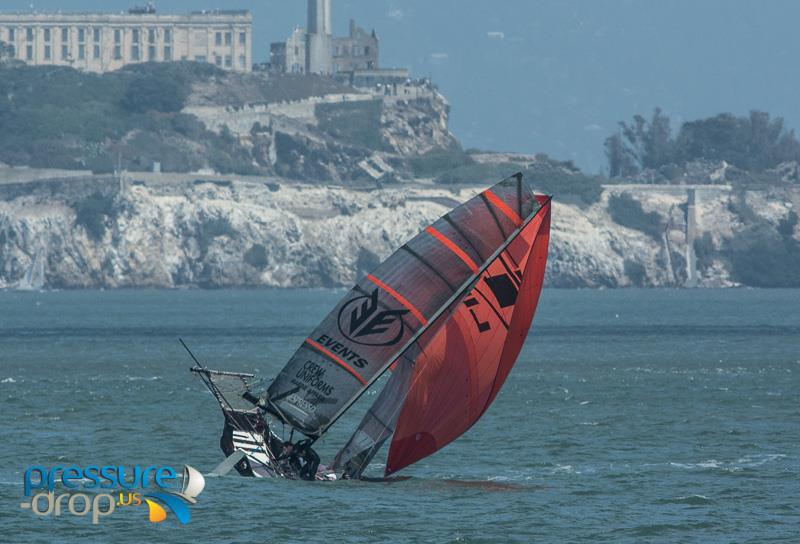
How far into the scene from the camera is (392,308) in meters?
38.2

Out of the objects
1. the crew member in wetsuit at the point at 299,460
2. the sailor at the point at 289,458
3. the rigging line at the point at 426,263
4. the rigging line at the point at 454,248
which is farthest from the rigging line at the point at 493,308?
the sailor at the point at 289,458

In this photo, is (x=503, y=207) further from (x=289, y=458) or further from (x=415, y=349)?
(x=289, y=458)

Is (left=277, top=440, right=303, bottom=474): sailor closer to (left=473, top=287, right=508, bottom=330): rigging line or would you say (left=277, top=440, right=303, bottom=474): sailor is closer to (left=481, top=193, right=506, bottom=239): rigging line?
(left=473, top=287, right=508, bottom=330): rigging line

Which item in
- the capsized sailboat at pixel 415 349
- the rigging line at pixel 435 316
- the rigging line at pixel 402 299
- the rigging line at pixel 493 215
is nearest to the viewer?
the rigging line at pixel 435 316

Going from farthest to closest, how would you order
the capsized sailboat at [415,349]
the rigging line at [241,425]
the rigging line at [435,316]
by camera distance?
the rigging line at [241,425] < the capsized sailboat at [415,349] < the rigging line at [435,316]

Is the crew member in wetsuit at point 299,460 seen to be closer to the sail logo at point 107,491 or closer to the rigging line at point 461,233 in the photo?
the sail logo at point 107,491

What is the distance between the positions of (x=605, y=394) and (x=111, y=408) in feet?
54.1

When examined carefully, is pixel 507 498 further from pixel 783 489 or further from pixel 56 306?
pixel 56 306

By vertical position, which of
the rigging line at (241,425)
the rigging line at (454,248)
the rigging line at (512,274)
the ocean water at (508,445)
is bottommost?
the ocean water at (508,445)

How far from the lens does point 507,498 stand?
39344 millimetres

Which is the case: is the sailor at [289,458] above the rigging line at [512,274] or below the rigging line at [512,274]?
below

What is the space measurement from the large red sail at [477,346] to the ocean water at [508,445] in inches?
55.2

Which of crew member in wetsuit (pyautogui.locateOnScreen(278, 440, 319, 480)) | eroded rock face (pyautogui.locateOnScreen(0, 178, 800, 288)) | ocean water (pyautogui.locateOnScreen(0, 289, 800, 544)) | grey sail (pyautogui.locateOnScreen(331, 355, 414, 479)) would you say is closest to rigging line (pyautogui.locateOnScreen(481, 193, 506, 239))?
grey sail (pyautogui.locateOnScreen(331, 355, 414, 479))

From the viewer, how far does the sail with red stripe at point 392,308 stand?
3788cm
